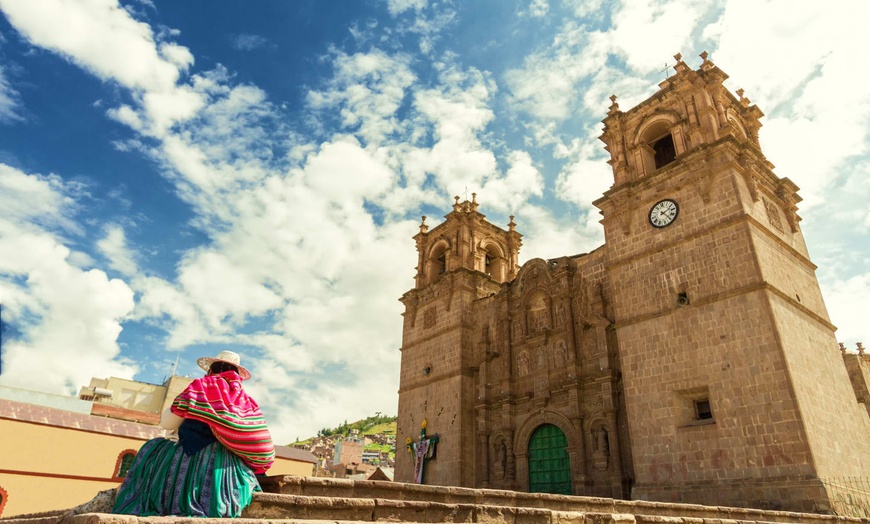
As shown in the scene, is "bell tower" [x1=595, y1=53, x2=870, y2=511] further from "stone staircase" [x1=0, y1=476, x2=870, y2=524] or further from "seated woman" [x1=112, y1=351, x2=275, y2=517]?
"seated woman" [x1=112, y1=351, x2=275, y2=517]

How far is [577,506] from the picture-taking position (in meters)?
7.05

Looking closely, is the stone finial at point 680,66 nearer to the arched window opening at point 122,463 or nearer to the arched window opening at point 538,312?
the arched window opening at point 538,312

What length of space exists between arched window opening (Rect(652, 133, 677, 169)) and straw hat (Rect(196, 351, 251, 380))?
17.3 metres

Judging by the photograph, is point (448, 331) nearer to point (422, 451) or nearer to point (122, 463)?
point (422, 451)

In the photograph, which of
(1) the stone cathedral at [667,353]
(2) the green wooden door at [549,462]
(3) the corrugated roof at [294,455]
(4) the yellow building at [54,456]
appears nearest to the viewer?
(1) the stone cathedral at [667,353]

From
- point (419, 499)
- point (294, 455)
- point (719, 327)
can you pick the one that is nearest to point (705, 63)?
point (719, 327)

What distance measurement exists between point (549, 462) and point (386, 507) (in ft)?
44.3

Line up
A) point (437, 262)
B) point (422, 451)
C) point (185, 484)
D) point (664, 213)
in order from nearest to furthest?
1. point (185, 484)
2. point (664, 213)
3. point (422, 451)
4. point (437, 262)

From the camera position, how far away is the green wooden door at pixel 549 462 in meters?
16.5

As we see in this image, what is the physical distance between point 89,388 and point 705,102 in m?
55.4

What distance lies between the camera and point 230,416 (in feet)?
14.9

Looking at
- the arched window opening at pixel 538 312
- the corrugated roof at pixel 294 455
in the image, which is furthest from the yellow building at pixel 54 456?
the arched window opening at pixel 538 312

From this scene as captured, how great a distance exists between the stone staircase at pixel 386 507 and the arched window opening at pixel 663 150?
14190mm

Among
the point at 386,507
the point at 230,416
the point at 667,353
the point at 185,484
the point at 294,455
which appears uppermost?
the point at 667,353
